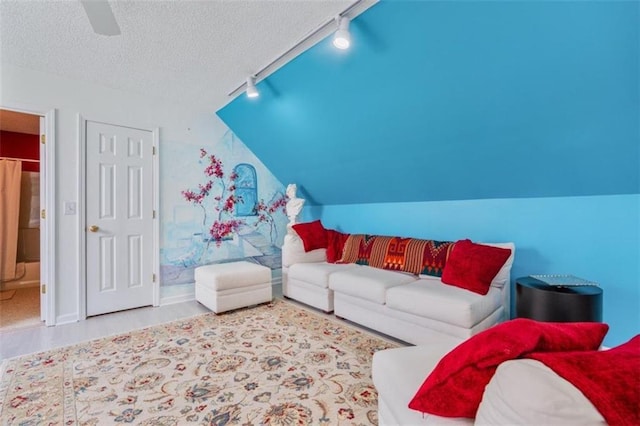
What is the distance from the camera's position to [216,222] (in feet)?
12.9

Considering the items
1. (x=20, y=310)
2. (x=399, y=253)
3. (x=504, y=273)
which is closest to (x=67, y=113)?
(x=20, y=310)

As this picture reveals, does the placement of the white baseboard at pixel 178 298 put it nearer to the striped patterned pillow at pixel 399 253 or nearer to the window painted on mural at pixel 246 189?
the window painted on mural at pixel 246 189

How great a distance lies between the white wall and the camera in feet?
8.91

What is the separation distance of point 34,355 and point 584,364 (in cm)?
326

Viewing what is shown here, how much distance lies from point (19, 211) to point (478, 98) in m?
5.89

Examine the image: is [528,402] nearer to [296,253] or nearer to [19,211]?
[296,253]

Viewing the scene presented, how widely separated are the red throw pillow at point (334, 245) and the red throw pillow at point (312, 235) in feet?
0.21

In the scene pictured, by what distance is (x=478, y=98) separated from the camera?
6.66 feet

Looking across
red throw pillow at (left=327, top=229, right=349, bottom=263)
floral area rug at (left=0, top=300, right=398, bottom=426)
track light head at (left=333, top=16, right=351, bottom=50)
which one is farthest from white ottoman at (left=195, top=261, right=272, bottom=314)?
track light head at (left=333, top=16, right=351, bottom=50)

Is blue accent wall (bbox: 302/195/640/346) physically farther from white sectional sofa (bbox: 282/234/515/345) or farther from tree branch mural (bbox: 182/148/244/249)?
tree branch mural (bbox: 182/148/244/249)

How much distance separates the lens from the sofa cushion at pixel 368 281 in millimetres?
2588

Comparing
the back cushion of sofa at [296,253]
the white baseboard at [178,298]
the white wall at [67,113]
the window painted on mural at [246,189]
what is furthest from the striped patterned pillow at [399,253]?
the white wall at [67,113]

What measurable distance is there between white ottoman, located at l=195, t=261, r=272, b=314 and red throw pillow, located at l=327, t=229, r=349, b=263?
31.6 inches

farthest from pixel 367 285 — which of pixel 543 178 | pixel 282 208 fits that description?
pixel 282 208
